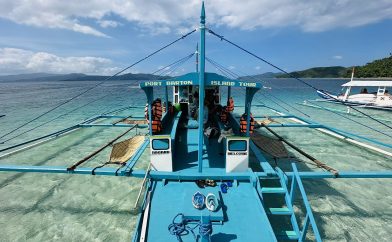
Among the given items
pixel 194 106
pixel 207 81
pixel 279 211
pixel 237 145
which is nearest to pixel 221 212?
pixel 279 211

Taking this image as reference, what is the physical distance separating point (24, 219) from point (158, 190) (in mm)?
4747

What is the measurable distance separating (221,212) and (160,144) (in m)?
2.68

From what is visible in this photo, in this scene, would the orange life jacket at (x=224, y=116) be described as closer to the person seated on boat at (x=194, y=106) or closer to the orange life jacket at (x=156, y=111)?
the person seated on boat at (x=194, y=106)

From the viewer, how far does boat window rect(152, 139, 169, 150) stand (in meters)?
6.70

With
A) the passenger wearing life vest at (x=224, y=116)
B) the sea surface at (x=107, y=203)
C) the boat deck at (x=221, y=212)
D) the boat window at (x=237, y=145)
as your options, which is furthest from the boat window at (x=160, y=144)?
the passenger wearing life vest at (x=224, y=116)

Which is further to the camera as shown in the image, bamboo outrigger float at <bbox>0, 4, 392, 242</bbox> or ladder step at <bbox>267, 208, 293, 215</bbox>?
ladder step at <bbox>267, 208, 293, 215</bbox>

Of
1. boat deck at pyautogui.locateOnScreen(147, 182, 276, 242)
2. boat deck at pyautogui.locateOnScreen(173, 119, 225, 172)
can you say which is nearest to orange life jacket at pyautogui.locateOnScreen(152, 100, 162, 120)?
boat deck at pyautogui.locateOnScreen(173, 119, 225, 172)

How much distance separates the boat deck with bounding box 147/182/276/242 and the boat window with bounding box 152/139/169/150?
1.04 m

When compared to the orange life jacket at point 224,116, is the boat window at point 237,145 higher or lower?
lower

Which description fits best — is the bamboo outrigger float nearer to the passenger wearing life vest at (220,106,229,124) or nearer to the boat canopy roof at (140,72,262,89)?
the boat canopy roof at (140,72,262,89)

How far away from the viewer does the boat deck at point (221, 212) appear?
4.73 meters

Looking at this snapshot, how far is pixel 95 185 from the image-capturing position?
9219 millimetres

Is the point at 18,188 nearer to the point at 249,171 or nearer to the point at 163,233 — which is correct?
the point at 163,233

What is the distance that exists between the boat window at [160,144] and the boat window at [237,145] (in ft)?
6.32
